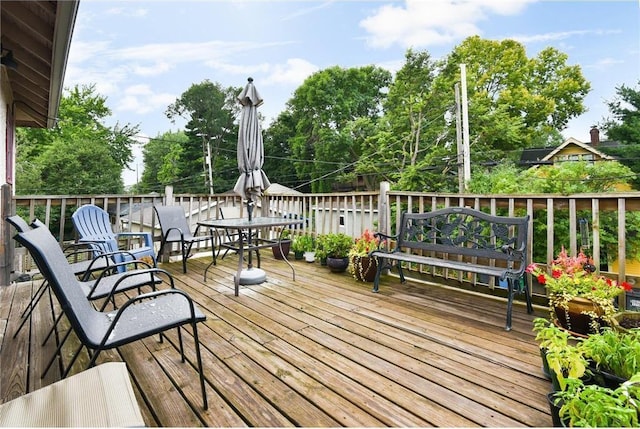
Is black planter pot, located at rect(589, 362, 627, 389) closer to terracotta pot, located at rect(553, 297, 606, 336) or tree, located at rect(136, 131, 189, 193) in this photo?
terracotta pot, located at rect(553, 297, 606, 336)

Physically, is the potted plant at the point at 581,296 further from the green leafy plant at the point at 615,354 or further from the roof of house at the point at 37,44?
the roof of house at the point at 37,44

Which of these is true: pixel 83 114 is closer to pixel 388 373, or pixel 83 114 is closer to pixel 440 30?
pixel 440 30

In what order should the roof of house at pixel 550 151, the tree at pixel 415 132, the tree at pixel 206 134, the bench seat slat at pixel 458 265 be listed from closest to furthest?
the bench seat slat at pixel 458 265 < the tree at pixel 415 132 < the roof of house at pixel 550 151 < the tree at pixel 206 134

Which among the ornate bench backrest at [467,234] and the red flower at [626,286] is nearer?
the red flower at [626,286]

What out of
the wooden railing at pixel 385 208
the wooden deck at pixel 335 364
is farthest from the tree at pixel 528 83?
the wooden deck at pixel 335 364

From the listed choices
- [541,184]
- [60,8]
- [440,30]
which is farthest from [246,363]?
[440,30]

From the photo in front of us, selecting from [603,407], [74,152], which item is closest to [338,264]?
[603,407]

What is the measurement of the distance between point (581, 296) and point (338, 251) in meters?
2.60

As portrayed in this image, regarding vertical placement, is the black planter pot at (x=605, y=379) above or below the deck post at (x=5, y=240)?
below

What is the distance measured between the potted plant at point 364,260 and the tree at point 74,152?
1927 centimetres

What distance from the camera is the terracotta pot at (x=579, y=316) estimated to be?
6.49 ft

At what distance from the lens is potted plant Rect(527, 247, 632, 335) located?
197 centimetres

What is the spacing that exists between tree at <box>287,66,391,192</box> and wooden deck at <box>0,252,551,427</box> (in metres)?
19.2

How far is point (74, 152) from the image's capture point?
1845cm
